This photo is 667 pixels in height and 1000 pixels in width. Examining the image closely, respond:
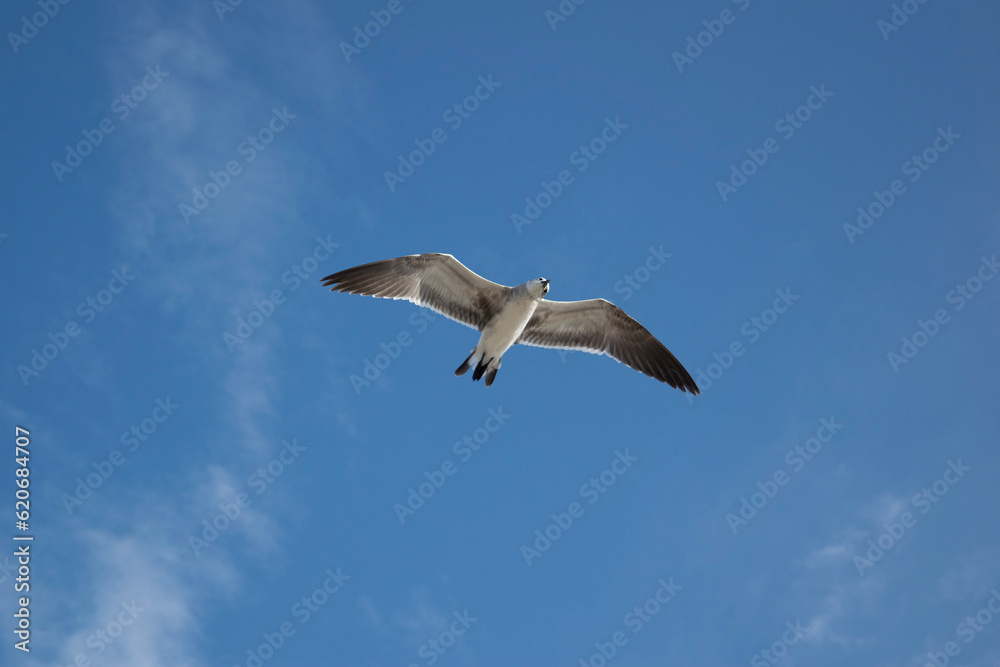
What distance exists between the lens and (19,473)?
45.3 ft

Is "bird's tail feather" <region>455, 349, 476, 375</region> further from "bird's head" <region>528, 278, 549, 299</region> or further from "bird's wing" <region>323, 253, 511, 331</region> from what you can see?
"bird's head" <region>528, 278, 549, 299</region>

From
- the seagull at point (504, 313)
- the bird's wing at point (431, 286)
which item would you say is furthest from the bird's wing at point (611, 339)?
the bird's wing at point (431, 286)

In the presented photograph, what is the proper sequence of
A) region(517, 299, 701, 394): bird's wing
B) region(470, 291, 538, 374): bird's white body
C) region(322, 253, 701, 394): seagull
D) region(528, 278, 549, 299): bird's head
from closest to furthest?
region(528, 278, 549, 299): bird's head < region(470, 291, 538, 374): bird's white body < region(322, 253, 701, 394): seagull < region(517, 299, 701, 394): bird's wing

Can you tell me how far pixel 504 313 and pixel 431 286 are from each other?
1.83m

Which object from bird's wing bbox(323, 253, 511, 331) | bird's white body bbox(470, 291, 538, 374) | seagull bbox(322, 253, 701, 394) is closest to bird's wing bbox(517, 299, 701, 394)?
seagull bbox(322, 253, 701, 394)

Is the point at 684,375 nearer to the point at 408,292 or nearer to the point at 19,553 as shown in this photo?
the point at 408,292

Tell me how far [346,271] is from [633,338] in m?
6.83

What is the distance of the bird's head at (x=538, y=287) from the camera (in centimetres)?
1508

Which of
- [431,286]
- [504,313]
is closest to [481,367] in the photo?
[504,313]

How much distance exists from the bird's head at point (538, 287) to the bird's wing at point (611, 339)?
136 centimetres

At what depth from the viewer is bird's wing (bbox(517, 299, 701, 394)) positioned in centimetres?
1656

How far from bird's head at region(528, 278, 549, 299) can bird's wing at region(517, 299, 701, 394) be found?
136cm

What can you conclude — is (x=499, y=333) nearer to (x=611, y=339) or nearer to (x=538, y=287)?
(x=538, y=287)

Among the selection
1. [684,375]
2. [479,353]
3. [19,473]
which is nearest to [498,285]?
[479,353]
